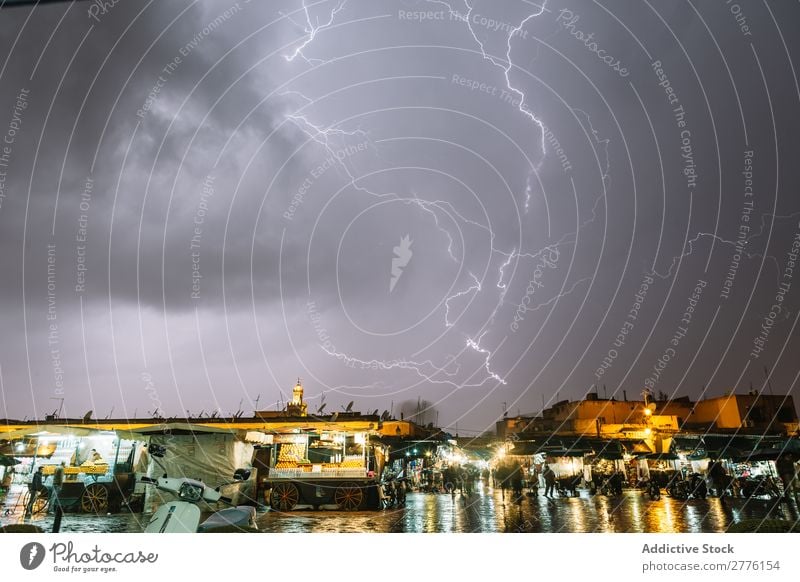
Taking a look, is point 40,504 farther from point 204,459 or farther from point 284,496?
point 284,496

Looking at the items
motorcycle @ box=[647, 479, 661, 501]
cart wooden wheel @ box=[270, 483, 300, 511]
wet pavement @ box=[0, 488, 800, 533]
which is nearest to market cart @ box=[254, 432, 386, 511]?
cart wooden wheel @ box=[270, 483, 300, 511]

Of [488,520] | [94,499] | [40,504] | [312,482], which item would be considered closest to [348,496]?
[312,482]

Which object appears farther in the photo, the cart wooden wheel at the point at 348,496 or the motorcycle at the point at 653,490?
the motorcycle at the point at 653,490

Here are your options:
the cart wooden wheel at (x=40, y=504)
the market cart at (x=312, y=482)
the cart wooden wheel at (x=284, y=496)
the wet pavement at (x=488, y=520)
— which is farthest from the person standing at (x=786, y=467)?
the cart wooden wheel at (x=40, y=504)

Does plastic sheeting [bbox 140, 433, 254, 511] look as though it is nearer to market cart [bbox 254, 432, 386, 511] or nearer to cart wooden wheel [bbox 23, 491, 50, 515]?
market cart [bbox 254, 432, 386, 511]

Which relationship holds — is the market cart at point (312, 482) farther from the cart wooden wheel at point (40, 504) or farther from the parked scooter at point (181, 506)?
the parked scooter at point (181, 506)
